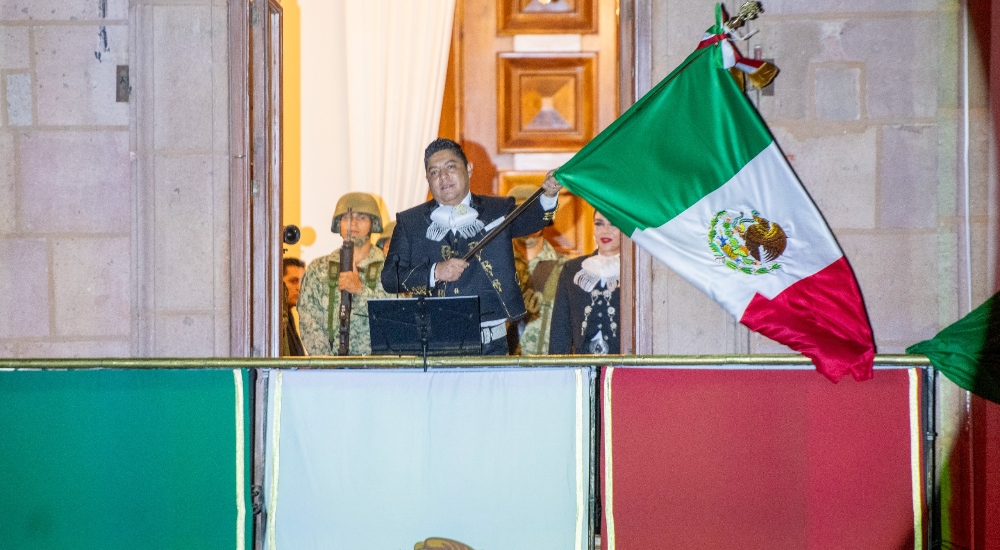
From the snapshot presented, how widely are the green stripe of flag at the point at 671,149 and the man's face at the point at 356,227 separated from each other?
212cm

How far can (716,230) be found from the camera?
3.93 metres

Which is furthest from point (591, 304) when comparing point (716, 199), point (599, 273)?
point (716, 199)

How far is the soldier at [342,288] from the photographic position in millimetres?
5434

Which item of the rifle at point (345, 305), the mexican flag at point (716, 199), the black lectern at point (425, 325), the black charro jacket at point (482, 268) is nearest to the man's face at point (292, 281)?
the rifle at point (345, 305)

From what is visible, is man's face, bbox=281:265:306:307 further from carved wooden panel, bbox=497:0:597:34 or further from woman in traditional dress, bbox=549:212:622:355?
carved wooden panel, bbox=497:0:597:34

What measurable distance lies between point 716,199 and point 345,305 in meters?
2.30

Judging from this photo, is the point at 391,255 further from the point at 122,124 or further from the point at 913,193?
the point at 913,193

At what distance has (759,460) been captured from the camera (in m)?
3.83

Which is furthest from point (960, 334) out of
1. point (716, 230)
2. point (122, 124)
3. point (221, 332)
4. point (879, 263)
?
point (122, 124)

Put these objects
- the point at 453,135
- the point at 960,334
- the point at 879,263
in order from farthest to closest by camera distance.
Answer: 1. the point at 453,135
2. the point at 879,263
3. the point at 960,334

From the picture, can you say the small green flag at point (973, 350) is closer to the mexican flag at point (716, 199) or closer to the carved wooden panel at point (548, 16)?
the mexican flag at point (716, 199)

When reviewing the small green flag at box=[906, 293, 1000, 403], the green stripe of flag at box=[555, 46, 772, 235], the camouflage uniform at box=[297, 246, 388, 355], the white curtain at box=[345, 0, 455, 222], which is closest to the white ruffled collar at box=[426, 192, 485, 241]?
the green stripe of flag at box=[555, 46, 772, 235]

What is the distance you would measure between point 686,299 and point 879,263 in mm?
844

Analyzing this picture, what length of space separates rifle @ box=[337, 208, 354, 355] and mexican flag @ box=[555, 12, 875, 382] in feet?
6.20
